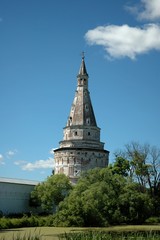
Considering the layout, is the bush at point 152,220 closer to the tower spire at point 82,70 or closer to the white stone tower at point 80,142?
the white stone tower at point 80,142

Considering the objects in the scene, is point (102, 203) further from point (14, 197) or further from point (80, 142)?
point (80, 142)

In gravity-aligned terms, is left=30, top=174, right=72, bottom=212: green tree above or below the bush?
above

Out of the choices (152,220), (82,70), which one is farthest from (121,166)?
(82,70)

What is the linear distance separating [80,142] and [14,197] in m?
15.1

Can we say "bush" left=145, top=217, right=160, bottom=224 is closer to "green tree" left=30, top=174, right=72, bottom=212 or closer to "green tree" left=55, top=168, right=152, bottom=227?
"green tree" left=55, top=168, right=152, bottom=227

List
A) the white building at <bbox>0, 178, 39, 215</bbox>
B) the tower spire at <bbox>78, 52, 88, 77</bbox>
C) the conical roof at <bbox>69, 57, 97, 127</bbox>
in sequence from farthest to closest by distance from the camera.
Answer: the tower spire at <bbox>78, 52, 88, 77</bbox>, the conical roof at <bbox>69, 57, 97, 127</bbox>, the white building at <bbox>0, 178, 39, 215</bbox>

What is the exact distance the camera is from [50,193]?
140ft

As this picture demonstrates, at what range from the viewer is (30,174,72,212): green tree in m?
42.9

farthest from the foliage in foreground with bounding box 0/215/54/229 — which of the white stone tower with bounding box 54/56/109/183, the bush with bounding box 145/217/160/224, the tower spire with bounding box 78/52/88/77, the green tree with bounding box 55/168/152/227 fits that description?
the tower spire with bounding box 78/52/88/77

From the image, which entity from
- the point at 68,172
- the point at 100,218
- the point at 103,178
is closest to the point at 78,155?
the point at 68,172

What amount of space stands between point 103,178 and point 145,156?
7829mm

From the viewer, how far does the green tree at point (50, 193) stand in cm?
4291

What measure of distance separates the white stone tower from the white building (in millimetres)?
9547

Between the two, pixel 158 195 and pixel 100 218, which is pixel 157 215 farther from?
pixel 100 218
